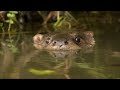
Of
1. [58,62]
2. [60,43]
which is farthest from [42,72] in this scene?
[60,43]

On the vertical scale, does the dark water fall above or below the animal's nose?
below

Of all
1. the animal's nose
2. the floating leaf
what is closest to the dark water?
the floating leaf

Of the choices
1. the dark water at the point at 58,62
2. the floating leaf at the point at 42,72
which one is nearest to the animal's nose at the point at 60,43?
the dark water at the point at 58,62

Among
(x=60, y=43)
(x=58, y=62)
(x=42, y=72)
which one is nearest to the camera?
(x=42, y=72)

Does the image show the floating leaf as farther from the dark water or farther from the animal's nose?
the animal's nose

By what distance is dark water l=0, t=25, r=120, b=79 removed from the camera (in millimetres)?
2038

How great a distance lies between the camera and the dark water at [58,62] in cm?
204

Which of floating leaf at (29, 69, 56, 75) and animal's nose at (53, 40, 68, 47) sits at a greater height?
animal's nose at (53, 40, 68, 47)

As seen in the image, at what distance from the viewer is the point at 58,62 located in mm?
2439

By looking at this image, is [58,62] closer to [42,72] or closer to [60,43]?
[42,72]

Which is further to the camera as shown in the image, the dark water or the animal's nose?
the animal's nose

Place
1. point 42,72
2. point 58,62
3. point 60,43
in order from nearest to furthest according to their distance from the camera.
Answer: point 42,72 → point 58,62 → point 60,43

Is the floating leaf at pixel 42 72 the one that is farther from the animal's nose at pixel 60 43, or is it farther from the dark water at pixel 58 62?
the animal's nose at pixel 60 43
